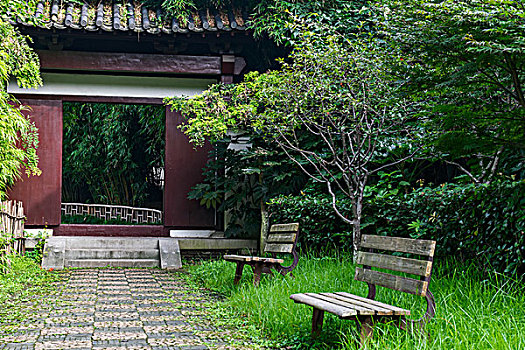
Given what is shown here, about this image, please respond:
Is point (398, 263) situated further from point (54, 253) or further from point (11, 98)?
point (11, 98)

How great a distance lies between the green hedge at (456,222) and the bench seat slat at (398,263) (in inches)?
39.9

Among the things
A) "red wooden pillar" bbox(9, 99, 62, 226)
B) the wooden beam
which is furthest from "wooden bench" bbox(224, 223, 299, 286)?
"red wooden pillar" bbox(9, 99, 62, 226)

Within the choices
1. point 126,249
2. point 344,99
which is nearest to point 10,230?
point 126,249

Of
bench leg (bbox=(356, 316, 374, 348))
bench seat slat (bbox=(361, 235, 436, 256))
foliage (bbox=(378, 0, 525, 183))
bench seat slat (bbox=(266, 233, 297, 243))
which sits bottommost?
bench leg (bbox=(356, 316, 374, 348))

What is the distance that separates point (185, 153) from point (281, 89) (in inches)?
144

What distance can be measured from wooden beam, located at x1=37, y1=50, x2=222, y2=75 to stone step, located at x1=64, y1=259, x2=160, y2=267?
3209 mm

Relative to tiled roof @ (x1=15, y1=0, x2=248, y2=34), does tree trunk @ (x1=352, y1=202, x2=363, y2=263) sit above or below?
below

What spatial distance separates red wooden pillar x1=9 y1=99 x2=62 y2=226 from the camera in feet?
30.5

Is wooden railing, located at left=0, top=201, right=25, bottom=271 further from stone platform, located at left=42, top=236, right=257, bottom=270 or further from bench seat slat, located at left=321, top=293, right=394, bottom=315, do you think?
bench seat slat, located at left=321, top=293, right=394, bottom=315

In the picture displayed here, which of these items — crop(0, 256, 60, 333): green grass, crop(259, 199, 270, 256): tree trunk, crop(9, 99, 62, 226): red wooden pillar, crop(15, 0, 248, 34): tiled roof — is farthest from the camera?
crop(9, 99, 62, 226): red wooden pillar

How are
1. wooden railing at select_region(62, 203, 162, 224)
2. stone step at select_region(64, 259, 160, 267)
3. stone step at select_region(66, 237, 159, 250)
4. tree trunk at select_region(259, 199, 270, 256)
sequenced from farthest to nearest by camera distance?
wooden railing at select_region(62, 203, 162, 224), stone step at select_region(66, 237, 159, 250), tree trunk at select_region(259, 199, 270, 256), stone step at select_region(64, 259, 160, 267)

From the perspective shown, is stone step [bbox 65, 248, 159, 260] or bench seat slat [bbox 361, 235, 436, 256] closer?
bench seat slat [bbox 361, 235, 436, 256]

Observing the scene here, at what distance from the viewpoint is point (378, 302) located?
12.2ft

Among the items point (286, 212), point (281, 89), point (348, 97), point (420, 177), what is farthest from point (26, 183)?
point (420, 177)
